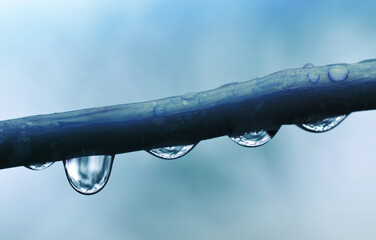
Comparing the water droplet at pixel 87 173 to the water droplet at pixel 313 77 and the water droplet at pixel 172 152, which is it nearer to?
the water droplet at pixel 172 152

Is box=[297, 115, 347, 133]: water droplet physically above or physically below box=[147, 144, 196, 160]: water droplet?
above

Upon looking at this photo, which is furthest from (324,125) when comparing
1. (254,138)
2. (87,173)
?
(87,173)

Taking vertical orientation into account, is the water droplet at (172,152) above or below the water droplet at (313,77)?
below

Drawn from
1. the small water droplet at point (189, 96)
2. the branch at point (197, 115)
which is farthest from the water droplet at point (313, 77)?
the small water droplet at point (189, 96)

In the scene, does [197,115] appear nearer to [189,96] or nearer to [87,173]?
[189,96]

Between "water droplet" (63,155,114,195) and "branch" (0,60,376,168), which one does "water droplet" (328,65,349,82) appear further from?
"water droplet" (63,155,114,195)

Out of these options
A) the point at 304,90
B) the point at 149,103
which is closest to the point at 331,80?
the point at 304,90

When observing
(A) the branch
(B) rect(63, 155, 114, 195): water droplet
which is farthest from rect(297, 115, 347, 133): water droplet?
(B) rect(63, 155, 114, 195): water droplet
